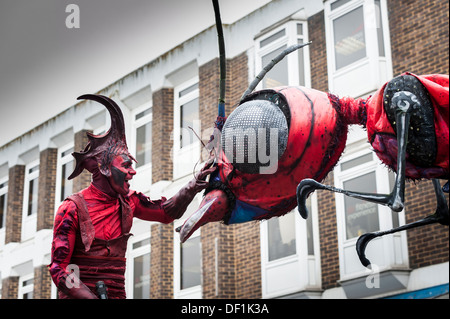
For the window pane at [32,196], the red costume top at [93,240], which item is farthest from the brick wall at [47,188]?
the red costume top at [93,240]

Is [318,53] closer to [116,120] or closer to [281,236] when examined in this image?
[281,236]

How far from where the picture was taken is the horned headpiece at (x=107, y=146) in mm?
6129

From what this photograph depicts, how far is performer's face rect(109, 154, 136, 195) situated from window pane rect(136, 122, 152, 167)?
13537 millimetres

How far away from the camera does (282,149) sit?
17.3ft

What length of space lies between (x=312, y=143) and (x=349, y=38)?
1048 cm

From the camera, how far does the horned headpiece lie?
6129mm

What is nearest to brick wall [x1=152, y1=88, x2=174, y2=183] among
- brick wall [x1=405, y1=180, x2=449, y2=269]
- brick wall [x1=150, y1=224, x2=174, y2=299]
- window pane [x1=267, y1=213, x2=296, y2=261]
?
brick wall [x1=150, y1=224, x2=174, y2=299]

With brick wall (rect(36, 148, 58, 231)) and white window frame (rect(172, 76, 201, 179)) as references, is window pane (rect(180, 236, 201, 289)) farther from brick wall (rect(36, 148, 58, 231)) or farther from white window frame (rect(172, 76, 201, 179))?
brick wall (rect(36, 148, 58, 231))

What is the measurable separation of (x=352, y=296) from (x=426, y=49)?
428 cm

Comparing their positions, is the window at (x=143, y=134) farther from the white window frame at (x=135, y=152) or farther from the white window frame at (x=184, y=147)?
the white window frame at (x=184, y=147)

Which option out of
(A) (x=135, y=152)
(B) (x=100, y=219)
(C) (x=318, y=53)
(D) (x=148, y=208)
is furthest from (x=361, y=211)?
(B) (x=100, y=219)

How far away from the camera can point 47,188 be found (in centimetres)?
2164

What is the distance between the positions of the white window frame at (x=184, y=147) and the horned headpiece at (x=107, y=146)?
11.1 m
